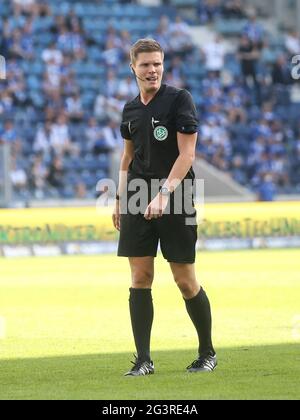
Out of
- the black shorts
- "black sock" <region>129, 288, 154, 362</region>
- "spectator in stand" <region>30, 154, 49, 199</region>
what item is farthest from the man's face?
"spectator in stand" <region>30, 154, 49, 199</region>

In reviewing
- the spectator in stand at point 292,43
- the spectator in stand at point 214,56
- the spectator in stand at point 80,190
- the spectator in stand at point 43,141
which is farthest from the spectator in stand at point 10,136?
the spectator in stand at point 292,43

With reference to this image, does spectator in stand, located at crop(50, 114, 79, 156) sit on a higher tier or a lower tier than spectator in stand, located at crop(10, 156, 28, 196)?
higher

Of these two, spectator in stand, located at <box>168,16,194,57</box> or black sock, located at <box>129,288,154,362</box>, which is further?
spectator in stand, located at <box>168,16,194,57</box>

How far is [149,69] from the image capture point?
825 centimetres

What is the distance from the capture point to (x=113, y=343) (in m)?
10.5

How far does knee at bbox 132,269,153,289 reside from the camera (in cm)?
845

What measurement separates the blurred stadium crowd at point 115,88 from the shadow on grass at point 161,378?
17.0 m

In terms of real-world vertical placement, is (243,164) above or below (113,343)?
above

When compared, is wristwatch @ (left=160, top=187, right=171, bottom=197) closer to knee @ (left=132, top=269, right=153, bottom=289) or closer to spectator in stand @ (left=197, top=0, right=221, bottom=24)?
knee @ (left=132, top=269, right=153, bottom=289)

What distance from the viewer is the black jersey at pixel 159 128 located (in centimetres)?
839

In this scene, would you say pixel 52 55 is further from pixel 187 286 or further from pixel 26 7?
pixel 187 286

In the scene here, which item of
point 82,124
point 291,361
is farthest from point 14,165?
point 291,361
